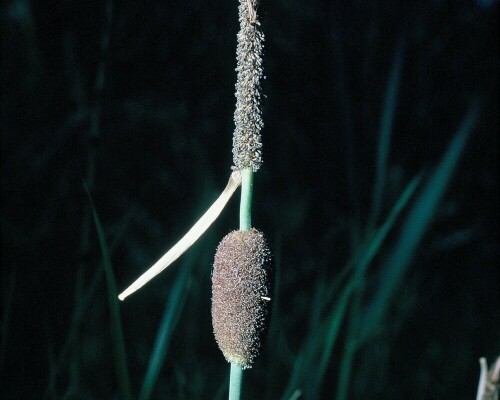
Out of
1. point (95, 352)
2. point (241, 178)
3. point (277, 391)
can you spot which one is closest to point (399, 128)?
point (277, 391)

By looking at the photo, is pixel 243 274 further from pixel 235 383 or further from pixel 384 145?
pixel 384 145

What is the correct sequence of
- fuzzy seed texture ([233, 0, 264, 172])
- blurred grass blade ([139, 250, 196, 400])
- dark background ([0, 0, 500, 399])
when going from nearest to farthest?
1. fuzzy seed texture ([233, 0, 264, 172])
2. blurred grass blade ([139, 250, 196, 400])
3. dark background ([0, 0, 500, 399])

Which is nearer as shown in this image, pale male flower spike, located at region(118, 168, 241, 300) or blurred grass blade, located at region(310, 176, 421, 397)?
pale male flower spike, located at region(118, 168, 241, 300)

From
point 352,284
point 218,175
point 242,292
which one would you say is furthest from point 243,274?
point 218,175

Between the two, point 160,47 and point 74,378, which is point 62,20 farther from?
point 74,378

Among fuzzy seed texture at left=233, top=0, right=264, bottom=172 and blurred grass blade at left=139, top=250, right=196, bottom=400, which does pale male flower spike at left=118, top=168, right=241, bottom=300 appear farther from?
blurred grass blade at left=139, top=250, right=196, bottom=400

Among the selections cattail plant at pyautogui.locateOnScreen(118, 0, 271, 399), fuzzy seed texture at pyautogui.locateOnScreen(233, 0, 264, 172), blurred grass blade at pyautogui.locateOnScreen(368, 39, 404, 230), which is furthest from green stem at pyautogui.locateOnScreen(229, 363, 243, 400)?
blurred grass blade at pyautogui.locateOnScreen(368, 39, 404, 230)

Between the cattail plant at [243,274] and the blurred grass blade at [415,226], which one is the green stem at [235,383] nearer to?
the cattail plant at [243,274]
